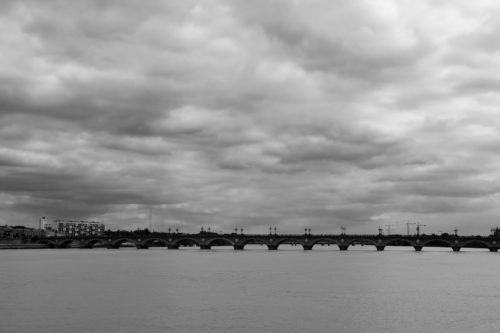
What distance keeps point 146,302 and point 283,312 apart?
1387cm

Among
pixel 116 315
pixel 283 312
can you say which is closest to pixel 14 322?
pixel 116 315

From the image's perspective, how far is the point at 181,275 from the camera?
293 feet

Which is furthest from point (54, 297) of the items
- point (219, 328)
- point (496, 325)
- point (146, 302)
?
point (496, 325)

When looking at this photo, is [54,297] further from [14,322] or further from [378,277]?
[378,277]

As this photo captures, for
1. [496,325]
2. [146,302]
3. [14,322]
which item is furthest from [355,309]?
[14,322]

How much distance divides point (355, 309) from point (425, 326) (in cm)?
902

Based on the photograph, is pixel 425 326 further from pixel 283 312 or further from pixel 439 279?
pixel 439 279

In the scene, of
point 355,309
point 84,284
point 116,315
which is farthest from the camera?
point 84,284

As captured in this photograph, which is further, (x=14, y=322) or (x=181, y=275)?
(x=181, y=275)

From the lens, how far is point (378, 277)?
3435 inches

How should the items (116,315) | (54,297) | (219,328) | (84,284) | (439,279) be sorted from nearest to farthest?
(219,328) → (116,315) → (54,297) → (84,284) → (439,279)

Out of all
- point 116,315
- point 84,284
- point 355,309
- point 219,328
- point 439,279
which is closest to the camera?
point 219,328

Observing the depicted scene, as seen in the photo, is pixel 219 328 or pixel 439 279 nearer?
pixel 219 328

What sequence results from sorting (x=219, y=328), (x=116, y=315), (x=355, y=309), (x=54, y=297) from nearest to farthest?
(x=219, y=328) < (x=116, y=315) < (x=355, y=309) < (x=54, y=297)
